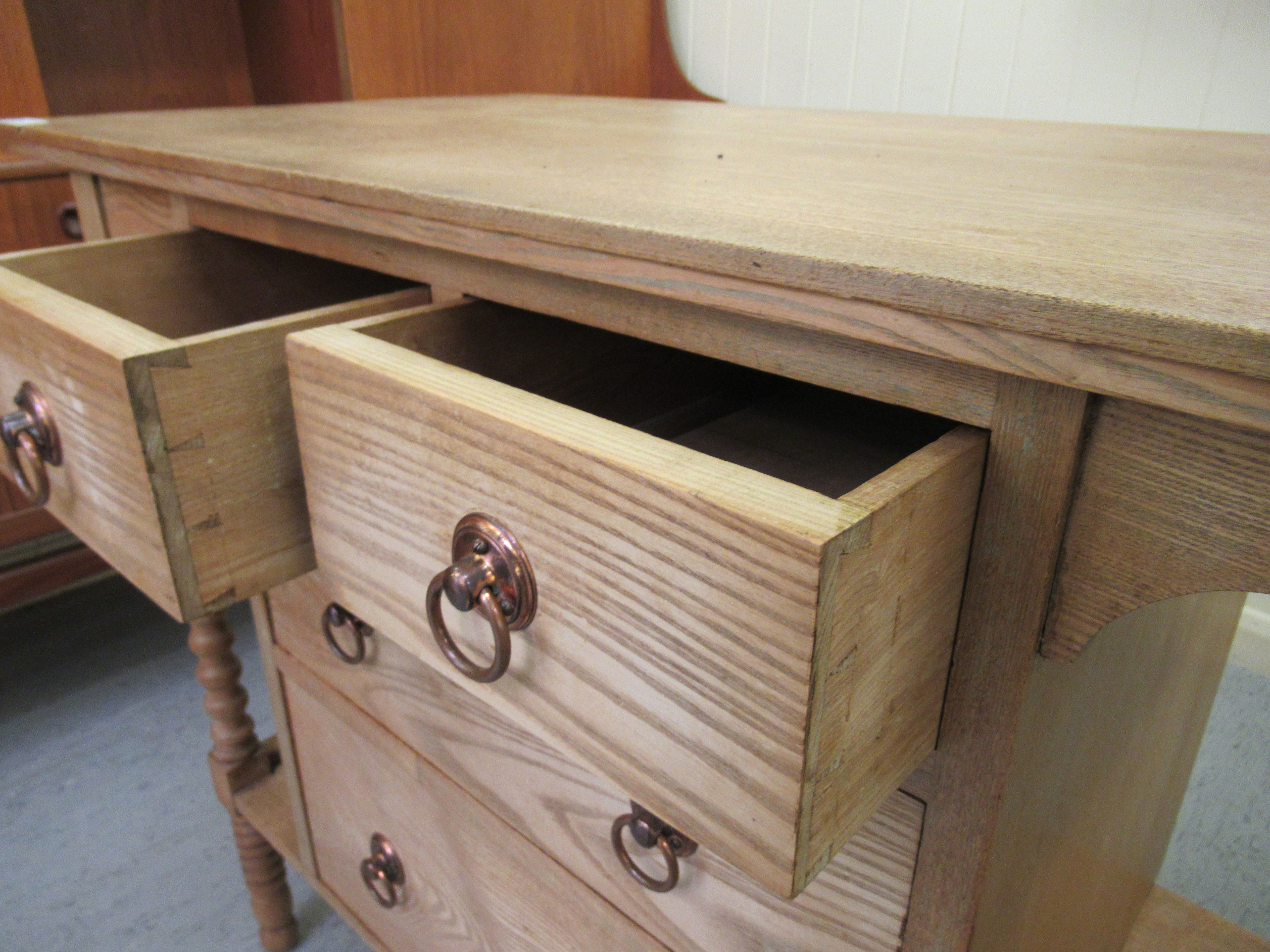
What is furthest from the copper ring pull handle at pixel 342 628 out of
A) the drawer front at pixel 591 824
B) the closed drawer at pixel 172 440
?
the closed drawer at pixel 172 440

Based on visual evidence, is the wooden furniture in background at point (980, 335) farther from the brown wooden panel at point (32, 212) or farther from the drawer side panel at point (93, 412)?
the brown wooden panel at point (32, 212)

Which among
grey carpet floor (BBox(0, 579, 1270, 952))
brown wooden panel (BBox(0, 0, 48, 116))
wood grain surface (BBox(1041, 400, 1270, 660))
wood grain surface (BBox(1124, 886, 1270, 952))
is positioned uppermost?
brown wooden panel (BBox(0, 0, 48, 116))

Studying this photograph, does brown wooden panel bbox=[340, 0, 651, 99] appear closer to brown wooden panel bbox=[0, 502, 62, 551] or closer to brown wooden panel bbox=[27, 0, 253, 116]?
brown wooden panel bbox=[27, 0, 253, 116]

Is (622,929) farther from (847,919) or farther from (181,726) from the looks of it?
(181,726)

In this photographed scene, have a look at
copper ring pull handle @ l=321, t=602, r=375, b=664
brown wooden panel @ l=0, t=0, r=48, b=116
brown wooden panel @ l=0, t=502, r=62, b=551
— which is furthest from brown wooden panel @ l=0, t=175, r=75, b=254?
copper ring pull handle @ l=321, t=602, r=375, b=664

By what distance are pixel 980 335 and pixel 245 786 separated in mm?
879

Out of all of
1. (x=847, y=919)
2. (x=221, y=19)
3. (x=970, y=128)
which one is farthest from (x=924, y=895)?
(x=221, y=19)

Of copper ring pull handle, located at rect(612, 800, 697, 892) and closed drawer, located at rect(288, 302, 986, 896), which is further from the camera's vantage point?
copper ring pull handle, located at rect(612, 800, 697, 892)

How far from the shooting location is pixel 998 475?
312 mm

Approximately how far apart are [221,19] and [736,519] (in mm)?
1642

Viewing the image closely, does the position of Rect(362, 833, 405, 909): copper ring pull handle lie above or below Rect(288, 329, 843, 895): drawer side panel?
below

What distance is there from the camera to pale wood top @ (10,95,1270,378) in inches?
10.4

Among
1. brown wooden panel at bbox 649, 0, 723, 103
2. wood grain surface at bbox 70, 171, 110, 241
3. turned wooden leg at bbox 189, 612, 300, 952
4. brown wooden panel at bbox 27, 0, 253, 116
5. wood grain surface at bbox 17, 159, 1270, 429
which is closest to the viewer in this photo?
wood grain surface at bbox 17, 159, 1270, 429

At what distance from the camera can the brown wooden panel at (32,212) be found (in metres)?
1.12
